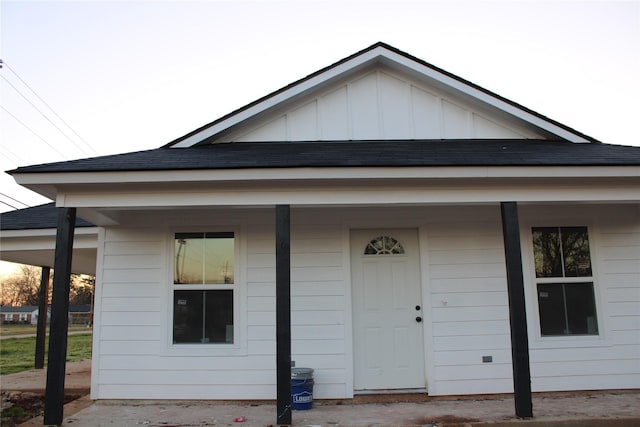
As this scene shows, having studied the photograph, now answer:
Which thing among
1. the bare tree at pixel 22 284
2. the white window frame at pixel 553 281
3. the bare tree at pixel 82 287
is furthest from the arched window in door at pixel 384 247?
the bare tree at pixel 22 284

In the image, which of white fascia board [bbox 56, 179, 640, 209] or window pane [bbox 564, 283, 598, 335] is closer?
white fascia board [bbox 56, 179, 640, 209]

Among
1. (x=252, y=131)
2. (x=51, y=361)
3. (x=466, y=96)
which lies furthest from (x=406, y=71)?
(x=51, y=361)

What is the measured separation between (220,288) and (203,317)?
487 millimetres

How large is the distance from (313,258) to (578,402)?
13.2ft

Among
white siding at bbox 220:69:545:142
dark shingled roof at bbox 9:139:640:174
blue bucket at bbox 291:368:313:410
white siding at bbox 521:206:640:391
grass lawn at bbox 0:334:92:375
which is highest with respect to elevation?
white siding at bbox 220:69:545:142

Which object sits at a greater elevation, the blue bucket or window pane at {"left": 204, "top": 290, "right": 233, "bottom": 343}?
window pane at {"left": 204, "top": 290, "right": 233, "bottom": 343}

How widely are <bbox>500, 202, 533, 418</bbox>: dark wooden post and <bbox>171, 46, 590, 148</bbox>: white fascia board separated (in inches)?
106

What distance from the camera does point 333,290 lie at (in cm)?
726

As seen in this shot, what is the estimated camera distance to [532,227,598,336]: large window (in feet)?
23.9

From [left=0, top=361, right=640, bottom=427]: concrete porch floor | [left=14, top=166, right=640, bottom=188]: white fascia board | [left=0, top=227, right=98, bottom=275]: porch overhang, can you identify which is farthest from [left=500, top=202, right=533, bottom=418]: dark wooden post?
[left=0, top=227, right=98, bottom=275]: porch overhang

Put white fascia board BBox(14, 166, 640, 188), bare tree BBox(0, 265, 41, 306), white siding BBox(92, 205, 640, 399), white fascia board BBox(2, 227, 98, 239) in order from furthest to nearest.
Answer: bare tree BBox(0, 265, 41, 306)
white fascia board BBox(2, 227, 98, 239)
white siding BBox(92, 205, 640, 399)
white fascia board BBox(14, 166, 640, 188)

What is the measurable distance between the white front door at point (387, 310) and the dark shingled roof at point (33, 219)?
4837 millimetres

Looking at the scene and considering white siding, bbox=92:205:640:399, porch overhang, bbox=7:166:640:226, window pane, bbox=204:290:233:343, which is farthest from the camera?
window pane, bbox=204:290:233:343

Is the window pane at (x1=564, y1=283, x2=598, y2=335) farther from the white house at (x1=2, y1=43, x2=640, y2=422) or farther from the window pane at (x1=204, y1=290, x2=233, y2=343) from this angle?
the window pane at (x1=204, y1=290, x2=233, y2=343)
